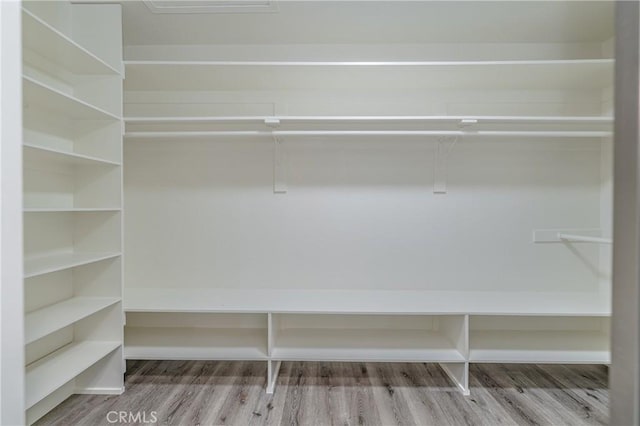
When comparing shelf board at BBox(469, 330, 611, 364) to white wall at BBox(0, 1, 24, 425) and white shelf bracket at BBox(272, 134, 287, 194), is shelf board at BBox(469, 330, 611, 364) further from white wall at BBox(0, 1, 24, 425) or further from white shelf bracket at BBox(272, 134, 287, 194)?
white wall at BBox(0, 1, 24, 425)

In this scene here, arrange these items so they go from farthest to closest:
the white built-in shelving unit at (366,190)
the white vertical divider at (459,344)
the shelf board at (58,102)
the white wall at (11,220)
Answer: the white built-in shelving unit at (366,190), the white vertical divider at (459,344), the shelf board at (58,102), the white wall at (11,220)

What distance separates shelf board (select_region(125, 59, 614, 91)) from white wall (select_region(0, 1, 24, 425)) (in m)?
0.75

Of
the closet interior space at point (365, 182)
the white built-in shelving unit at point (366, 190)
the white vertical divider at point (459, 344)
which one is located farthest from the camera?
the white built-in shelving unit at point (366, 190)

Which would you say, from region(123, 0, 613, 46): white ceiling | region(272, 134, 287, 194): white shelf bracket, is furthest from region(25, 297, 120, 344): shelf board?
region(123, 0, 613, 46): white ceiling

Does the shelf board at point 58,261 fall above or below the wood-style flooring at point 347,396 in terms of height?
above

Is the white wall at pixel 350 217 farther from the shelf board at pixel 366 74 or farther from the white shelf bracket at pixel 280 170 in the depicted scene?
the shelf board at pixel 366 74

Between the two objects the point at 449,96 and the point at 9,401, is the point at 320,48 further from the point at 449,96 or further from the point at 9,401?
the point at 9,401

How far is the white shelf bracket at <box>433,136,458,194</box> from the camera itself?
201 centimetres

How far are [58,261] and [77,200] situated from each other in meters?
0.38

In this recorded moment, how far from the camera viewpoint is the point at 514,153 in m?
2.04

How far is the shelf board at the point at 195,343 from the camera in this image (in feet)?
5.58

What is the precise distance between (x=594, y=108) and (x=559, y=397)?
1.89 meters

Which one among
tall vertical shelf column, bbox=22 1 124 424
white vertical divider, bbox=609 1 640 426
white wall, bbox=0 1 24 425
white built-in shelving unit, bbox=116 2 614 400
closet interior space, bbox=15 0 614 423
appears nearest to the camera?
white vertical divider, bbox=609 1 640 426

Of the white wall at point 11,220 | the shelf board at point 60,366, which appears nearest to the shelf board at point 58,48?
the white wall at point 11,220
